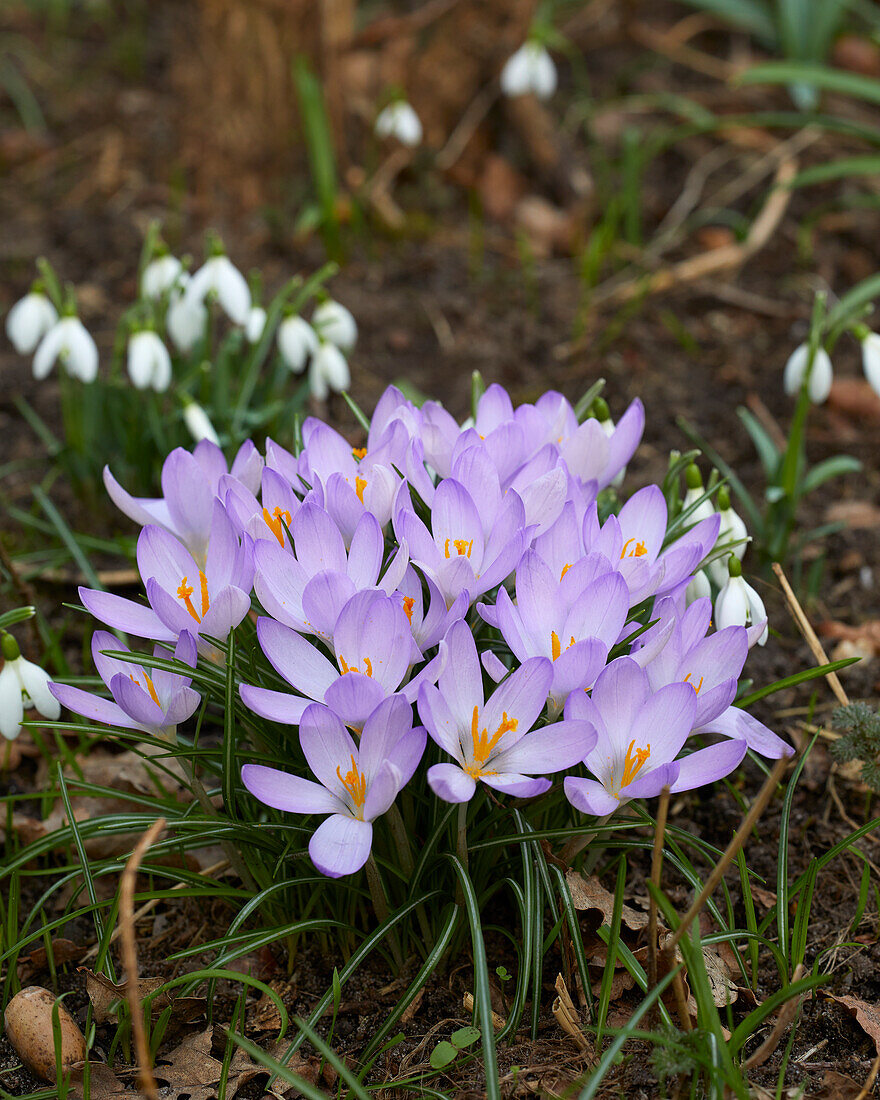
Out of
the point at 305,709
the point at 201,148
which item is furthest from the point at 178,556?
the point at 201,148

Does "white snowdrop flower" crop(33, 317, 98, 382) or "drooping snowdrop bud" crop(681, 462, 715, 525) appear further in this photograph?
"white snowdrop flower" crop(33, 317, 98, 382)

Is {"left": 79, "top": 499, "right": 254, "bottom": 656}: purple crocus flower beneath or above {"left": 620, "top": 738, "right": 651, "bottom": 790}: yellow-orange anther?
above

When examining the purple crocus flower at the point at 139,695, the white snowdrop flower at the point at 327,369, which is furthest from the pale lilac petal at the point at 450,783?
the white snowdrop flower at the point at 327,369

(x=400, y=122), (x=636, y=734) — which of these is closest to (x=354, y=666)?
(x=636, y=734)

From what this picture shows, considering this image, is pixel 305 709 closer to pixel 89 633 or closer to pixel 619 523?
pixel 619 523

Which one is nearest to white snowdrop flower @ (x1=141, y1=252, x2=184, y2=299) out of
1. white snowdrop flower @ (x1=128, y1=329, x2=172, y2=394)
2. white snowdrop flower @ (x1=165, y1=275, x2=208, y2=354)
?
white snowdrop flower @ (x1=165, y1=275, x2=208, y2=354)

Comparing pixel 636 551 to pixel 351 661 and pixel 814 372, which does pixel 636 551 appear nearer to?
pixel 351 661

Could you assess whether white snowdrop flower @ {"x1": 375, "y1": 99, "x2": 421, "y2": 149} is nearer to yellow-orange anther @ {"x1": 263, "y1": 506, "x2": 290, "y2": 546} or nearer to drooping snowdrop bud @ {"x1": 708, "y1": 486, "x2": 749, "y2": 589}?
drooping snowdrop bud @ {"x1": 708, "y1": 486, "x2": 749, "y2": 589}
